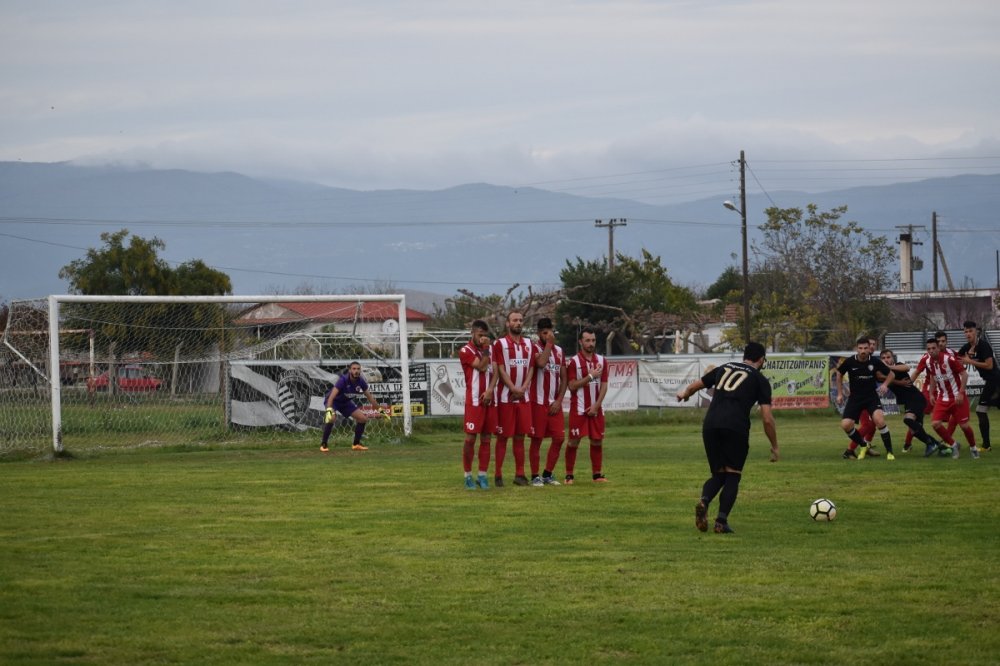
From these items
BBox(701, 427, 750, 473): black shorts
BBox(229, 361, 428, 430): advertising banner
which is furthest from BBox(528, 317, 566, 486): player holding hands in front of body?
BBox(229, 361, 428, 430): advertising banner

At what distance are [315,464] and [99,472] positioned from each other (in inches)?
146

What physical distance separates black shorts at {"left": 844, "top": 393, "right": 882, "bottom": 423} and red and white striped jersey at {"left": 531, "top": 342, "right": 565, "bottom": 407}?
6953mm

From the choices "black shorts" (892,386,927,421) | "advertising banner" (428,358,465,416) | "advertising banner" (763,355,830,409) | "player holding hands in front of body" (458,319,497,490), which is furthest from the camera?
"advertising banner" (763,355,830,409)

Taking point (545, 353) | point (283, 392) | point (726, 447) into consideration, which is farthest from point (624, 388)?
point (726, 447)

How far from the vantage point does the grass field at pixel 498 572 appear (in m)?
7.75

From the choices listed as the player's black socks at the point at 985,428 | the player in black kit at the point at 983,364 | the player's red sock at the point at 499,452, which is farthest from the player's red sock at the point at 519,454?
the player's black socks at the point at 985,428

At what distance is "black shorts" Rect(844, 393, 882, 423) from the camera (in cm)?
2180

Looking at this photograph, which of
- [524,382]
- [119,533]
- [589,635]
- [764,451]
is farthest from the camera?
[764,451]

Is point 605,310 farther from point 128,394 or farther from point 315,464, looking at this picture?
point 315,464

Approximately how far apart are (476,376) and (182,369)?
14.1m

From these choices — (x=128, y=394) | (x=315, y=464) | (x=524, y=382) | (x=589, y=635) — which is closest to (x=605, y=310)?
(x=128, y=394)

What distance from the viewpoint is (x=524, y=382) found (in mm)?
16656

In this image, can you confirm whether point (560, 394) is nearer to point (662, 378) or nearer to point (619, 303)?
point (662, 378)

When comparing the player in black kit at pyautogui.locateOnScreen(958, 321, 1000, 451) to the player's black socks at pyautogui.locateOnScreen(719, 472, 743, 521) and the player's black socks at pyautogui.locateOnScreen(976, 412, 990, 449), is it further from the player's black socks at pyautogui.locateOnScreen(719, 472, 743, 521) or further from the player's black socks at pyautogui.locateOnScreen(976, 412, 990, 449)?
the player's black socks at pyautogui.locateOnScreen(719, 472, 743, 521)
